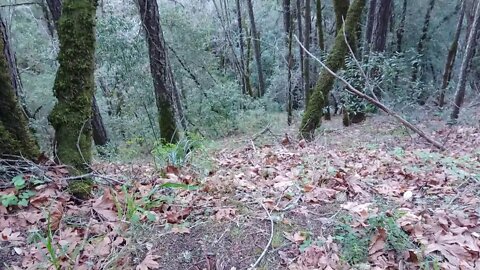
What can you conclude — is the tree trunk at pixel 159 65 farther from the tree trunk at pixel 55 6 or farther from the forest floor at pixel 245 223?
the forest floor at pixel 245 223

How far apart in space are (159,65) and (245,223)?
553 cm

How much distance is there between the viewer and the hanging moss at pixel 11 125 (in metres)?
3.04

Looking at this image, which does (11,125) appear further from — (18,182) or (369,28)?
(369,28)

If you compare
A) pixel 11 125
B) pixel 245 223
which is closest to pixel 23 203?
pixel 11 125

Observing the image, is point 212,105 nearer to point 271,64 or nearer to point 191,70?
point 191,70

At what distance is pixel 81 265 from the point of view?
7.34 feet

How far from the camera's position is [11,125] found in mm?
3148

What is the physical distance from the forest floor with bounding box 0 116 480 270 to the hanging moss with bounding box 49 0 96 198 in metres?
0.22

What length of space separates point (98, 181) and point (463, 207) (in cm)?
292

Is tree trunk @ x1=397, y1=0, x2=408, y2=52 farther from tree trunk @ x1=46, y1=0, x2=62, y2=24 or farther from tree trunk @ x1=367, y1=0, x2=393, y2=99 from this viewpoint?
tree trunk @ x1=46, y1=0, x2=62, y2=24

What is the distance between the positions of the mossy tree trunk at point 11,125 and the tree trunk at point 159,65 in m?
4.10

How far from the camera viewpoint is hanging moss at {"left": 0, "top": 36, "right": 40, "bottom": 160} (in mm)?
3043

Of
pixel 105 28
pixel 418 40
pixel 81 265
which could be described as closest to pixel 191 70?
pixel 105 28

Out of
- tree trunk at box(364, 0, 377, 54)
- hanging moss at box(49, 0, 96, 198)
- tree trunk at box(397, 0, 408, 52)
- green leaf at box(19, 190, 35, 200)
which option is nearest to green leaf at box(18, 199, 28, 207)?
green leaf at box(19, 190, 35, 200)
